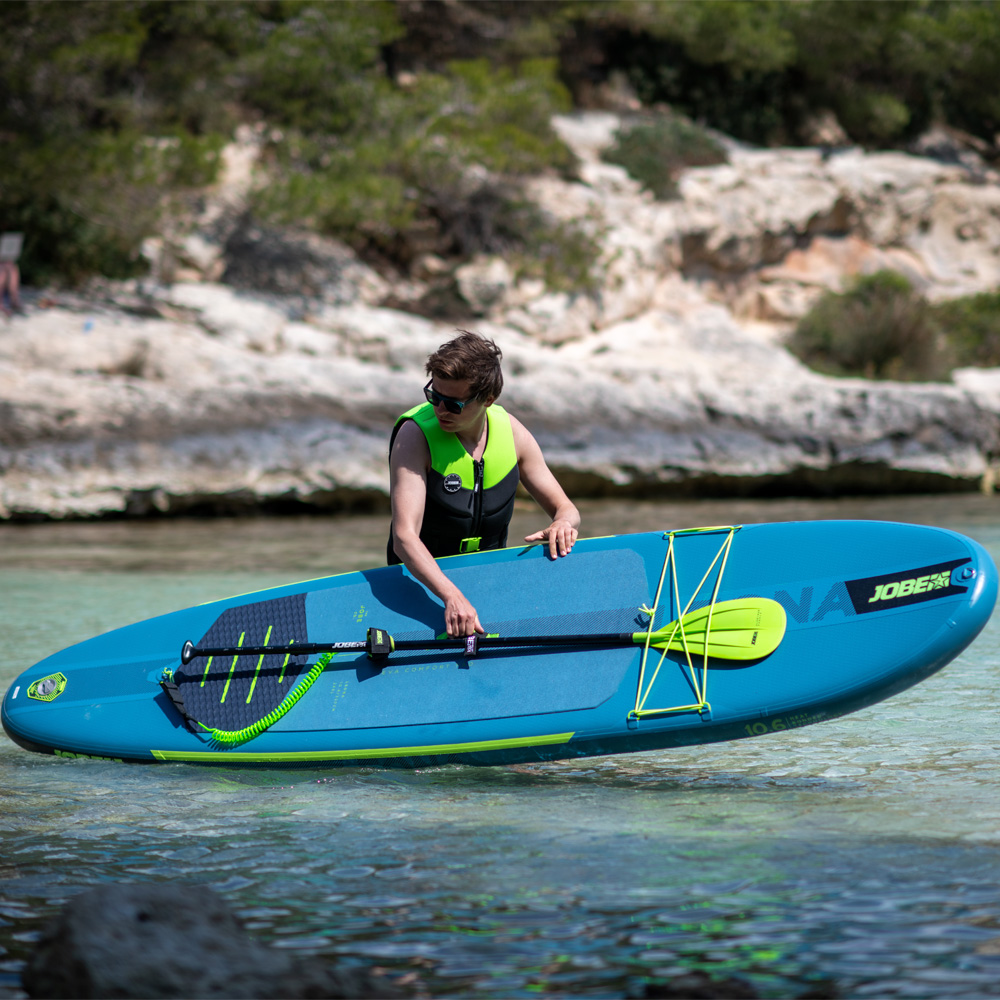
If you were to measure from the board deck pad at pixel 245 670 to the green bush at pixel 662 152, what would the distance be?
49.9 ft

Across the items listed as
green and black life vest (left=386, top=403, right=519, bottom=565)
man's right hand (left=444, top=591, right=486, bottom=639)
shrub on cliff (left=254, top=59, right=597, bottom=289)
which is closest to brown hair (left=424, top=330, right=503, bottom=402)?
green and black life vest (left=386, top=403, right=519, bottom=565)

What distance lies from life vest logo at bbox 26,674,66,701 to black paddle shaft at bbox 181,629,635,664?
2.30ft

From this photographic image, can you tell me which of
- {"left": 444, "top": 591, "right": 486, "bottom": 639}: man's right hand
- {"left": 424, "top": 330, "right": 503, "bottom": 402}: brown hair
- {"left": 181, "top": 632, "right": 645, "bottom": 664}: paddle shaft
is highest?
{"left": 424, "top": 330, "right": 503, "bottom": 402}: brown hair

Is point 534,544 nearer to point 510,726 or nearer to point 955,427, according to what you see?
point 510,726

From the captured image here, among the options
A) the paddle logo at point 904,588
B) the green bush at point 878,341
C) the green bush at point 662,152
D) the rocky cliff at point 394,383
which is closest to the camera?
the paddle logo at point 904,588

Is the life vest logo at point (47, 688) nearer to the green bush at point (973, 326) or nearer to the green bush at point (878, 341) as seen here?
the green bush at point (878, 341)

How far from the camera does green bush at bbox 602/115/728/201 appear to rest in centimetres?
1775

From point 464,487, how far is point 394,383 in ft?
26.1

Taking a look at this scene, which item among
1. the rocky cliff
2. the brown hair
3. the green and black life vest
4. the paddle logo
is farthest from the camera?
the rocky cliff

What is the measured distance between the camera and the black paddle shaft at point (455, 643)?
10.9 feet

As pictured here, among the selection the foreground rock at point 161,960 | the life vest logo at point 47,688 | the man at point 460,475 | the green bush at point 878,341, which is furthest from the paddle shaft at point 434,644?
the green bush at point 878,341

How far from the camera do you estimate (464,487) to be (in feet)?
11.6

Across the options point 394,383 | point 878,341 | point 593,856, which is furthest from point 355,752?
point 878,341

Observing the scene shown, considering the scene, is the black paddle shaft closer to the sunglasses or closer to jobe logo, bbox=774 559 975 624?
jobe logo, bbox=774 559 975 624
